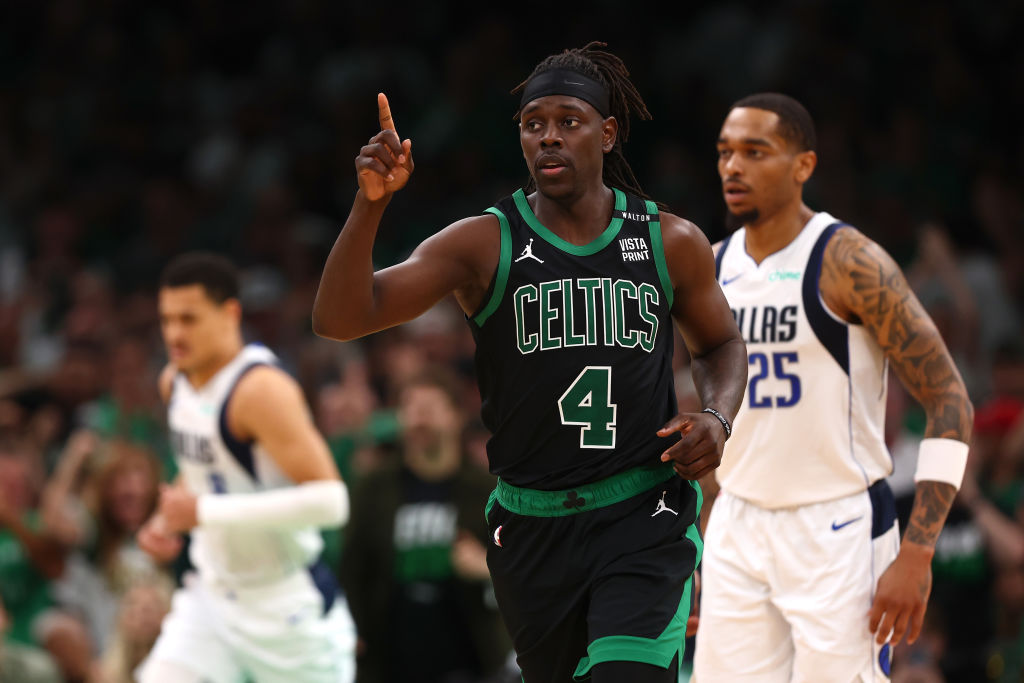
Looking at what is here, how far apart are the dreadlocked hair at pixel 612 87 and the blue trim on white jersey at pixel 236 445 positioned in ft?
6.81

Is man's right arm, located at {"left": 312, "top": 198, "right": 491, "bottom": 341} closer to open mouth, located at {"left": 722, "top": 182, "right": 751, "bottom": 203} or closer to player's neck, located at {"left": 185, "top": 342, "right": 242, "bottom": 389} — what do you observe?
open mouth, located at {"left": 722, "top": 182, "right": 751, "bottom": 203}

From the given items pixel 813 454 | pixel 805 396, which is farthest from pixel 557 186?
pixel 813 454

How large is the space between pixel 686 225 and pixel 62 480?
5.95 metres

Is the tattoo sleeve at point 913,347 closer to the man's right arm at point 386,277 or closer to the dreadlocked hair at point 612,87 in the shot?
the dreadlocked hair at point 612,87

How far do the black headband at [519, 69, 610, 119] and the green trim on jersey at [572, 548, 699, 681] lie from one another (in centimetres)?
144

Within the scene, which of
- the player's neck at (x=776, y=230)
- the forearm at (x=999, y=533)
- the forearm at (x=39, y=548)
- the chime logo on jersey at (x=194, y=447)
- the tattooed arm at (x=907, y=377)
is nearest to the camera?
the tattooed arm at (x=907, y=377)

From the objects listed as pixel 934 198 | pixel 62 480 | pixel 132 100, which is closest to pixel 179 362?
pixel 62 480

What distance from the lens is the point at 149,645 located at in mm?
7598

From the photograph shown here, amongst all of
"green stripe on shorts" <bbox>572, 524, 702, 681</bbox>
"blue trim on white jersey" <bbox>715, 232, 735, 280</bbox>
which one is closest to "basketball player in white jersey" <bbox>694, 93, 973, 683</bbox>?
"blue trim on white jersey" <bbox>715, 232, 735, 280</bbox>

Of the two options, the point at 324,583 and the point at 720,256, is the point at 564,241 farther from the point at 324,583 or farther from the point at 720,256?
the point at 324,583

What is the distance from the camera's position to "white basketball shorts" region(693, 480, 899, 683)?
15.4 feet

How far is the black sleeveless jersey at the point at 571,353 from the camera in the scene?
4020 millimetres

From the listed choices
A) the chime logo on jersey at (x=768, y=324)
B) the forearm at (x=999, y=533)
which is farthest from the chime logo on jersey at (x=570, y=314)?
the forearm at (x=999, y=533)

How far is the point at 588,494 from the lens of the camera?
13.2 ft
